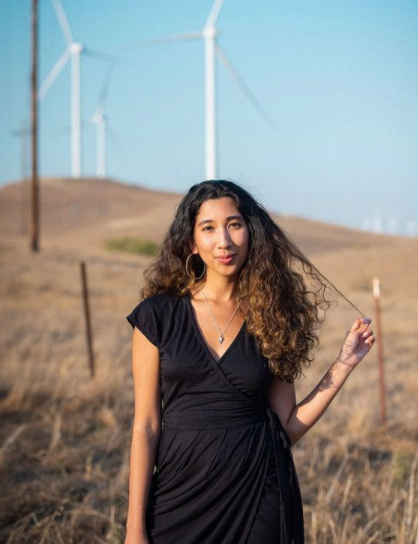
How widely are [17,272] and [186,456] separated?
22081 mm

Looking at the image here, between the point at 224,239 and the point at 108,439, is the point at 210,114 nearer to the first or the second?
the point at 108,439

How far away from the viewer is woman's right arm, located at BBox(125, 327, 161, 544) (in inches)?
92.9

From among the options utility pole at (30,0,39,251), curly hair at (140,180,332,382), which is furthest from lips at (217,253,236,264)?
utility pole at (30,0,39,251)

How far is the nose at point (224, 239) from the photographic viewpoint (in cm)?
253

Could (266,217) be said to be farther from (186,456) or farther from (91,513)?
(91,513)

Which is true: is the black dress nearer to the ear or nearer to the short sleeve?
the short sleeve

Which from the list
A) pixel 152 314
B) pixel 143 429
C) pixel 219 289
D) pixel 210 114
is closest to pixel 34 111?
pixel 210 114

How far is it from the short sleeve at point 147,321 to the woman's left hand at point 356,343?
0.67 meters

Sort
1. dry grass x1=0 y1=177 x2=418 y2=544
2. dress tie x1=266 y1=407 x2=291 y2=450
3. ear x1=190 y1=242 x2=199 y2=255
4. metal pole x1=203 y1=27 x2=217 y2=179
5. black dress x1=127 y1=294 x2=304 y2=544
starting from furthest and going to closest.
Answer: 1. metal pole x1=203 y1=27 x2=217 y2=179
2. dry grass x1=0 y1=177 x2=418 y2=544
3. ear x1=190 y1=242 x2=199 y2=255
4. dress tie x1=266 y1=407 x2=291 y2=450
5. black dress x1=127 y1=294 x2=304 y2=544

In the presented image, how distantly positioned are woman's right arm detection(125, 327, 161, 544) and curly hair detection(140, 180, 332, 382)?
327 mm

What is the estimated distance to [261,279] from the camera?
2582 millimetres

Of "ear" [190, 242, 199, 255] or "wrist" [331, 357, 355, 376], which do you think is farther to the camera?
"ear" [190, 242, 199, 255]

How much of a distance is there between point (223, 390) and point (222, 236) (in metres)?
0.53

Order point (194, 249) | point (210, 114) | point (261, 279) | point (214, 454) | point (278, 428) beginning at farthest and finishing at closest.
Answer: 1. point (210, 114)
2. point (194, 249)
3. point (261, 279)
4. point (278, 428)
5. point (214, 454)
